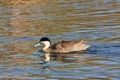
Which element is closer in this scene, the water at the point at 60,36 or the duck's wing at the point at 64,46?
the water at the point at 60,36

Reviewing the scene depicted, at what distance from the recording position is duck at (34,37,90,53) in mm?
20087

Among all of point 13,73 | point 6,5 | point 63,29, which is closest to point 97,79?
point 13,73

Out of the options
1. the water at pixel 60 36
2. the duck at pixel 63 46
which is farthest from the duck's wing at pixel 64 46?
the water at pixel 60 36

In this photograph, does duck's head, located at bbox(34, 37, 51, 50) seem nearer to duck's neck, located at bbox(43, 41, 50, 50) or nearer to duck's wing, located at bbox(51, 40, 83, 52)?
duck's neck, located at bbox(43, 41, 50, 50)

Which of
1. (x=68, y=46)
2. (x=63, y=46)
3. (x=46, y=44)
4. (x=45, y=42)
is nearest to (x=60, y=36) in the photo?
(x=46, y=44)

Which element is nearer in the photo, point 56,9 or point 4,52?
point 4,52

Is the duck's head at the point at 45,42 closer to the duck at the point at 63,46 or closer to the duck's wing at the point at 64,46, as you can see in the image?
the duck at the point at 63,46

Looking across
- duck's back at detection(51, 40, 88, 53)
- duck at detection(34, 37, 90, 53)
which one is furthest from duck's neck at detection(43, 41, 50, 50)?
duck's back at detection(51, 40, 88, 53)

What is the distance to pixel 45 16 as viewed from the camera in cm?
2830

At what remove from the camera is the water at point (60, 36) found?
16562 mm

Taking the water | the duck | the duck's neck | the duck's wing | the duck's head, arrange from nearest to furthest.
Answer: the water, the duck, the duck's wing, the duck's head, the duck's neck

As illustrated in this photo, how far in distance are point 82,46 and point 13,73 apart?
402 centimetres

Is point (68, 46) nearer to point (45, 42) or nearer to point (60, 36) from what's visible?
point (45, 42)

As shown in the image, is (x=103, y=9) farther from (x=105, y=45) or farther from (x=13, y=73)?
(x=13, y=73)
